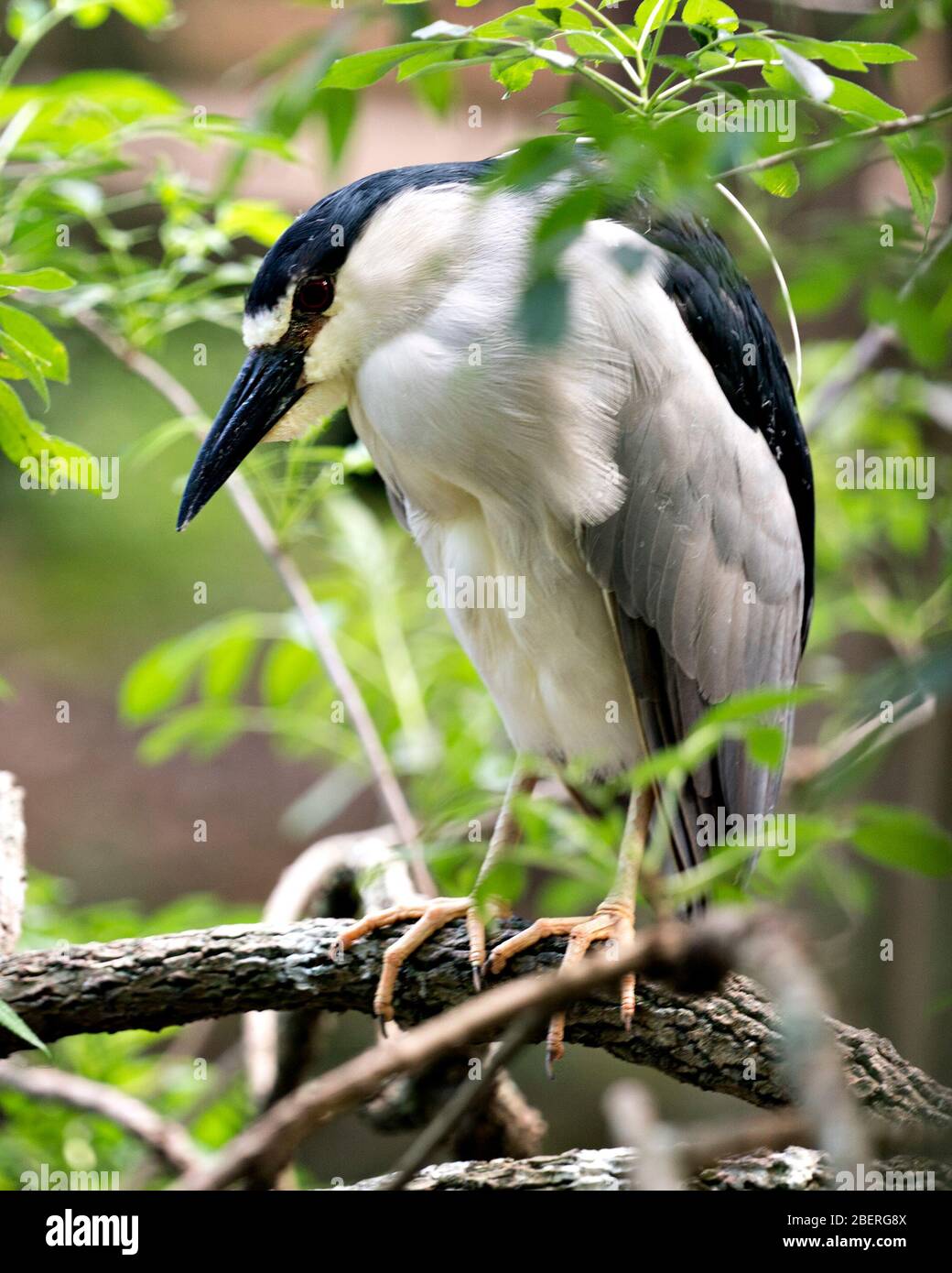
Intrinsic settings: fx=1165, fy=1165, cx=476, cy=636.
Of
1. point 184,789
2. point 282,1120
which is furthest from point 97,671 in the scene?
point 282,1120

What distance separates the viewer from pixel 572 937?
124 centimetres

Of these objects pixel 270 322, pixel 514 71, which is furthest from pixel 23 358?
pixel 514 71

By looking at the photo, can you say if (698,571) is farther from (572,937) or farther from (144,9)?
(144,9)

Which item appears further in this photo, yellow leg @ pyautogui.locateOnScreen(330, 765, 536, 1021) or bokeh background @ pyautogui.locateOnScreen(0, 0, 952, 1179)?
bokeh background @ pyautogui.locateOnScreen(0, 0, 952, 1179)

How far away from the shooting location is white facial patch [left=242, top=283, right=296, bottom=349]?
119 centimetres

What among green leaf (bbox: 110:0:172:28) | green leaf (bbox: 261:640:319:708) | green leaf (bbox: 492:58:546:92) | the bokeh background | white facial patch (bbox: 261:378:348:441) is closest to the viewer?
green leaf (bbox: 492:58:546:92)

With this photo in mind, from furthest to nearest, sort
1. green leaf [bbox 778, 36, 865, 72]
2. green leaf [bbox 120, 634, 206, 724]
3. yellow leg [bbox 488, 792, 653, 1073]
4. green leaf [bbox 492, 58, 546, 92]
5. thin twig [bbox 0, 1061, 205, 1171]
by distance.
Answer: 1. green leaf [bbox 120, 634, 206, 724]
2. thin twig [bbox 0, 1061, 205, 1171]
3. yellow leg [bbox 488, 792, 653, 1073]
4. green leaf [bbox 492, 58, 546, 92]
5. green leaf [bbox 778, 36, 865, 72]

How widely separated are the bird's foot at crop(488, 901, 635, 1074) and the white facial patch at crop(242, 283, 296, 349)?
2.22 feet

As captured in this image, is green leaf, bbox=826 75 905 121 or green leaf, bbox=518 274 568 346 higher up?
green leaf, bbox=826 75 905 121

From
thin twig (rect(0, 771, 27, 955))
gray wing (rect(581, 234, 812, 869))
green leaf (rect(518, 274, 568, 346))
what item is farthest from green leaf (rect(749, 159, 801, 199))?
thin twig (rect(0, 771, 27, 955))

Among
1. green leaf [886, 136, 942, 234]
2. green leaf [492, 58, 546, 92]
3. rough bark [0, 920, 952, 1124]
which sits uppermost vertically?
green leaf [492, 58, 546, 92]

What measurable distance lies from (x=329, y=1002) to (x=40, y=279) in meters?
0.75

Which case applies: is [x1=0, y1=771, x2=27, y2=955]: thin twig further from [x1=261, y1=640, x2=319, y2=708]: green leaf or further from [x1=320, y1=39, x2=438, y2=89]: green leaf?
[x1=320, y1=39, x2=438, y2=89]: green leaf
